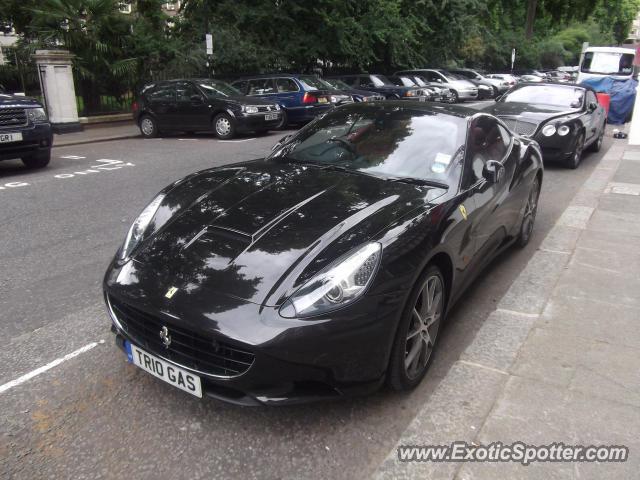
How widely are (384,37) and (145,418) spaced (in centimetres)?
2301

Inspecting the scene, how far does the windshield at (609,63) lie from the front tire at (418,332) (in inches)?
838

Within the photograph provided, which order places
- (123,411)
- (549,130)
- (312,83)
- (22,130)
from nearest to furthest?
1. (123,411)
2. (22,130)
3. (549,130)
4. (312,83)

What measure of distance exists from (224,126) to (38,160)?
4977 mm

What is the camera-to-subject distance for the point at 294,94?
50.5 feet

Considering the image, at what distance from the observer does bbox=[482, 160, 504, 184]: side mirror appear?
151 inches

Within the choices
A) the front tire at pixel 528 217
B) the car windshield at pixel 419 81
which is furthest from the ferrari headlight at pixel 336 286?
the car windshield at pixel 419 81

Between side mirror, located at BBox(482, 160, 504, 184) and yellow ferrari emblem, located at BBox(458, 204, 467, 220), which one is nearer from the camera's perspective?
yellow ferrari emblem, located at BBox(458, 204, 467, 220)

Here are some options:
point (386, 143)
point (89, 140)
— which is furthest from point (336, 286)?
point (89, 140)

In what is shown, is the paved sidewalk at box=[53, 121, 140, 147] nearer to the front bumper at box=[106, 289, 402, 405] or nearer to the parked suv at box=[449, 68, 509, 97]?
the front bumper at box=[106, 289, 402, 405]

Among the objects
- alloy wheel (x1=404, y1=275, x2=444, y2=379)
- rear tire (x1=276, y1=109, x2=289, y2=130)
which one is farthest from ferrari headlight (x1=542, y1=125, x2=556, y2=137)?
alloy wheel (x1=404, y1=275, x2=444, y2=379)

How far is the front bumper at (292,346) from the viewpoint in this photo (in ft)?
7.80

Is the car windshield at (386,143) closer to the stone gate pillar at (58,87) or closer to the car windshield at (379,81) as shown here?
the stone gate pillar at (58,87)

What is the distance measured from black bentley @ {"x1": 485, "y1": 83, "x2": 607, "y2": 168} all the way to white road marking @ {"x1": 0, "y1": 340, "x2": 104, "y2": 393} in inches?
322

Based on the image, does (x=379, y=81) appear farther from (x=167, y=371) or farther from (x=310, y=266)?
(x=167, y=371)
